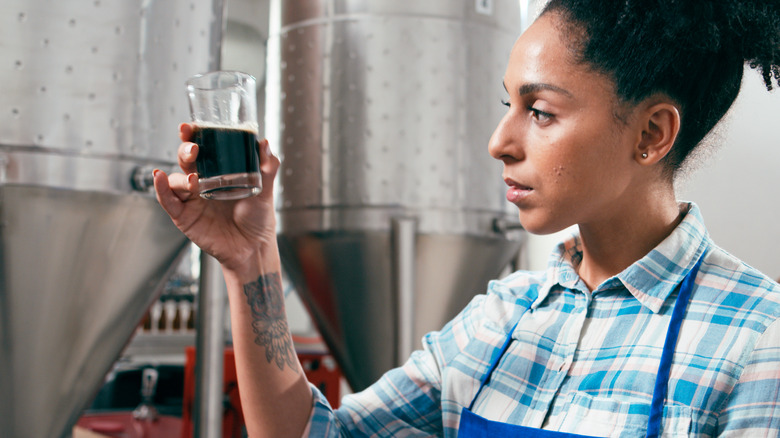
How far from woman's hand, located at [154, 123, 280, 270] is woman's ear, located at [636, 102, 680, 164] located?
489 mm

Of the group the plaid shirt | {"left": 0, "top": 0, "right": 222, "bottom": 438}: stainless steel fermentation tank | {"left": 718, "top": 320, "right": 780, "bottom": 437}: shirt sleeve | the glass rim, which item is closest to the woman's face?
the plaid shirt

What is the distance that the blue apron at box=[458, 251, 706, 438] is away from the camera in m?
0.82

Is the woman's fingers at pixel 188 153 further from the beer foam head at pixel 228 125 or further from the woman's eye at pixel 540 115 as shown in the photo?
the woman's eye at pixel 540 115

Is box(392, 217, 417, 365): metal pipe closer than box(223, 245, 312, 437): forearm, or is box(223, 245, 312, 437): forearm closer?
box(223, 245, 312, 437): forearm

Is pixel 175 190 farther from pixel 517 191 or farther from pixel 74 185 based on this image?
pixel 74 185

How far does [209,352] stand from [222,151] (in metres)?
1.02

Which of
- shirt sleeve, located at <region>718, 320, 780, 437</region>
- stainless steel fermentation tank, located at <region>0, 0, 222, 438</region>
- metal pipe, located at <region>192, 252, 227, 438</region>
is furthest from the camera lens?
metal pipe, located at <region>192, 252, 227, 438</region>

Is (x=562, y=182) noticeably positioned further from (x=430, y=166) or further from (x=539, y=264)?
(x=539, y=264)

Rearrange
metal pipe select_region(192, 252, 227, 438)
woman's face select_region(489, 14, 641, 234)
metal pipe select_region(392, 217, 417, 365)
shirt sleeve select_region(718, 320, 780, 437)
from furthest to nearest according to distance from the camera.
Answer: metal pipe select_region(392, 217, 417, 365), metal pipe select_region(192, 252, 227, 438), woman's face select_region(489, 14, 641, 234), shirt sleeve select_region(718, 320, 780, 437)

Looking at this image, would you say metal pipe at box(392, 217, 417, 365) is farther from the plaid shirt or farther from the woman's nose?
the woman's nose

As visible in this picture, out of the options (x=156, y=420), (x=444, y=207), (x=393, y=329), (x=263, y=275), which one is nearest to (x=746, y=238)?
(x=444, y=207)

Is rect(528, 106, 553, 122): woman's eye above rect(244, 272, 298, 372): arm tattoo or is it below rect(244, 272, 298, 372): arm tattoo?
above

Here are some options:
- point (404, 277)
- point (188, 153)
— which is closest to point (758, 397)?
point (188, 153)

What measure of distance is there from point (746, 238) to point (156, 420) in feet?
6.59
